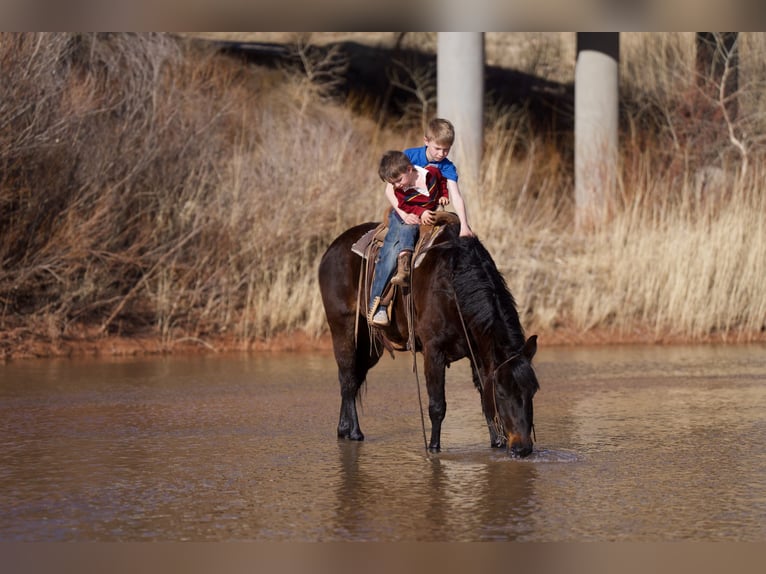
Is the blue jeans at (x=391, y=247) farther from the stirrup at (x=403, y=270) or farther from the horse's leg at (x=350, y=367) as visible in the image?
the horse's leg at (x=350, y=367)

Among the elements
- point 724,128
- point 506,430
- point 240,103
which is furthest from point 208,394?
point 724,128

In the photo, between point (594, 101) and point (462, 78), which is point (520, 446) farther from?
point (594, 101)

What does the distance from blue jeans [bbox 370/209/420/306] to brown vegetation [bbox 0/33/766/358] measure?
288 inches

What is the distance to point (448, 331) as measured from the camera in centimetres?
914

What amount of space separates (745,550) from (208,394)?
23.5 ft

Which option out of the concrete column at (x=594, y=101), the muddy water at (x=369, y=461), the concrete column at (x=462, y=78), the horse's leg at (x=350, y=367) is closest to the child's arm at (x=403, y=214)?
the horse's leg at (x=350, y=367)

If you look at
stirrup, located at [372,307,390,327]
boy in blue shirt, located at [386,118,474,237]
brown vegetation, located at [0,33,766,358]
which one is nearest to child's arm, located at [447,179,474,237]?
boy in blue shirt, located at [386,118,474,237]

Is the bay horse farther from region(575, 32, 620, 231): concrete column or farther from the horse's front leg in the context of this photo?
region(575, 32, 620, 231): concrete column

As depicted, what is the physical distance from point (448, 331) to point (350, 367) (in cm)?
136

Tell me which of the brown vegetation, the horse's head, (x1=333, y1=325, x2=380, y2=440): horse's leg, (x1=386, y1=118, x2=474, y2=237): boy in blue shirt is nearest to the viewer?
the horse's head

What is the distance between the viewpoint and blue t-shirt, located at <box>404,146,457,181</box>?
373 inches

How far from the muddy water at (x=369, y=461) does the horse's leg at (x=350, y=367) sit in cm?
24

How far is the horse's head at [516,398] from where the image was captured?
328 inches

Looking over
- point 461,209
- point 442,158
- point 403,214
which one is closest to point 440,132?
point 442,158
